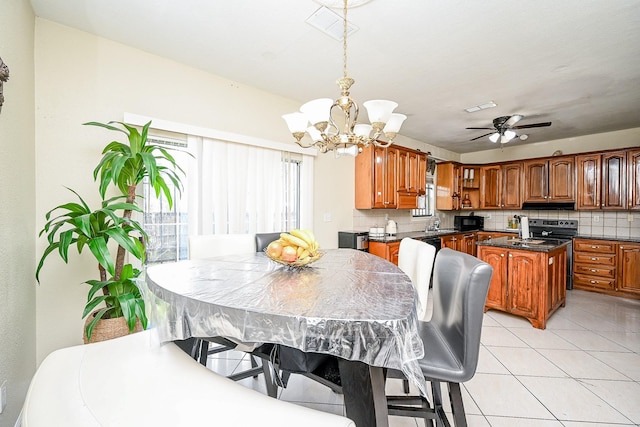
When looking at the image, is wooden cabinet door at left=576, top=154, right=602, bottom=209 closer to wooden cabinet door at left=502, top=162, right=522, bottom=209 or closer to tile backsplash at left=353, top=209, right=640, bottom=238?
tile backsplash at left=353, top=209, right=640, bottom=238

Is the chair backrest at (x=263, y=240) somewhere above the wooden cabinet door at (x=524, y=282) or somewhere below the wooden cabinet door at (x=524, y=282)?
above

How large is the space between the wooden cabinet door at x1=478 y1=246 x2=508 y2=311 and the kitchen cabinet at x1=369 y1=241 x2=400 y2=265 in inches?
42.8

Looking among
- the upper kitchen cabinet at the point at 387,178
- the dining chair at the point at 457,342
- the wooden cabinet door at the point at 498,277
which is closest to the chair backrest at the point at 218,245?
the dining chair at the point at 457,342

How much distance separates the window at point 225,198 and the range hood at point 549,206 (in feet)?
14.8

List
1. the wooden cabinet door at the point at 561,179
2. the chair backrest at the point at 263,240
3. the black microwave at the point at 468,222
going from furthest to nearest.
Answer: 1. the black microwave at the point at 468,222
2. the wooden cabinet door at the point at 561,179
3. the chair backrest at the point at 263,240

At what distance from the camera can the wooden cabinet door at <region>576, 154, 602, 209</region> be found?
4.60 m

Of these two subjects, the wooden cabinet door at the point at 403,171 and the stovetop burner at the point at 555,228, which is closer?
the wooden cabinet door at the point at 403,171

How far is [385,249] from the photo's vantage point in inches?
154

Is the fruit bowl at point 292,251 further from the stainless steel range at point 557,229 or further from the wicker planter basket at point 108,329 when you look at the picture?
the stainless steel range at point 557,229

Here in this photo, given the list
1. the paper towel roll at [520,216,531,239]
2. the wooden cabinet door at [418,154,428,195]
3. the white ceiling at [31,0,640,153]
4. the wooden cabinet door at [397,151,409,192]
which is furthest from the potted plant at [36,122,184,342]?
the paper towel roll at [520,216,531,239]

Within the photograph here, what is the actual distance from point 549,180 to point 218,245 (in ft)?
19.0

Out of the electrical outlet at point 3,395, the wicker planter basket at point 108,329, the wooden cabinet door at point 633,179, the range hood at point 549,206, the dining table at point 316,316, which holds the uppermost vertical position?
the wooden cabinet door at point 633,179

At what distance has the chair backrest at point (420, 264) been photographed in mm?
1702

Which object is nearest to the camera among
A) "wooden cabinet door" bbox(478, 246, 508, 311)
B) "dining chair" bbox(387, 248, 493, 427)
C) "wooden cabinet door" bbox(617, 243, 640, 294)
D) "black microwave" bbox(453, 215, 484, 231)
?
"dining chair" bbox(387, 248, 493, 427)
